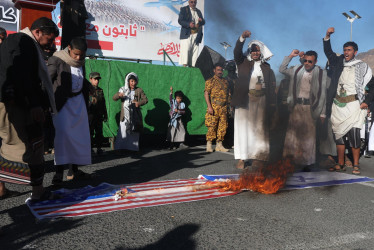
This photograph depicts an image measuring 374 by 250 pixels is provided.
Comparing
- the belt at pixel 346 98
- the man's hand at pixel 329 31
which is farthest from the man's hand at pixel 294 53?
the belt at pixel 346 98

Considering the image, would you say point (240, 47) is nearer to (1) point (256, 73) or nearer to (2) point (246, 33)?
(2) point (246, 33)

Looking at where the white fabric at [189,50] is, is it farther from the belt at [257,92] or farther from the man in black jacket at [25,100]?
the man in black jacket at [25,100]

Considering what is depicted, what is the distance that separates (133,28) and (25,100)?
372 inches

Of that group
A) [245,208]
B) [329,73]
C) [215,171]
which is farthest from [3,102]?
[329,73]

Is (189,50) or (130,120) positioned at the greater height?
(189,50)

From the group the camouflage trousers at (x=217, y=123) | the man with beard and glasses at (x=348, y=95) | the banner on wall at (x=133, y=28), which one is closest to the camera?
the man with beard and glasses at (x=348, y=95)

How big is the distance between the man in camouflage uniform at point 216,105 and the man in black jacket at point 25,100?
194 inches

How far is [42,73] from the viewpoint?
3.45m

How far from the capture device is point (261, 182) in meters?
4.38

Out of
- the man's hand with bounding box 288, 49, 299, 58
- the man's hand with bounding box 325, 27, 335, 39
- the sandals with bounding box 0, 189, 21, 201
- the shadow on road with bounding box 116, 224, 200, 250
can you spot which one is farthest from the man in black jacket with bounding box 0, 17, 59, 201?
the man's hand with bounding box 325, 27, 335, 39

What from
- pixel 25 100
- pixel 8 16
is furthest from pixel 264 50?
pixel 8 16

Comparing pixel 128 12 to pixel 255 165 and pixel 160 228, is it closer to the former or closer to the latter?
pixel 255 165

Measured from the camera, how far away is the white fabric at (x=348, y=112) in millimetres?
6199

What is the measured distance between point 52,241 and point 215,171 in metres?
3.42
